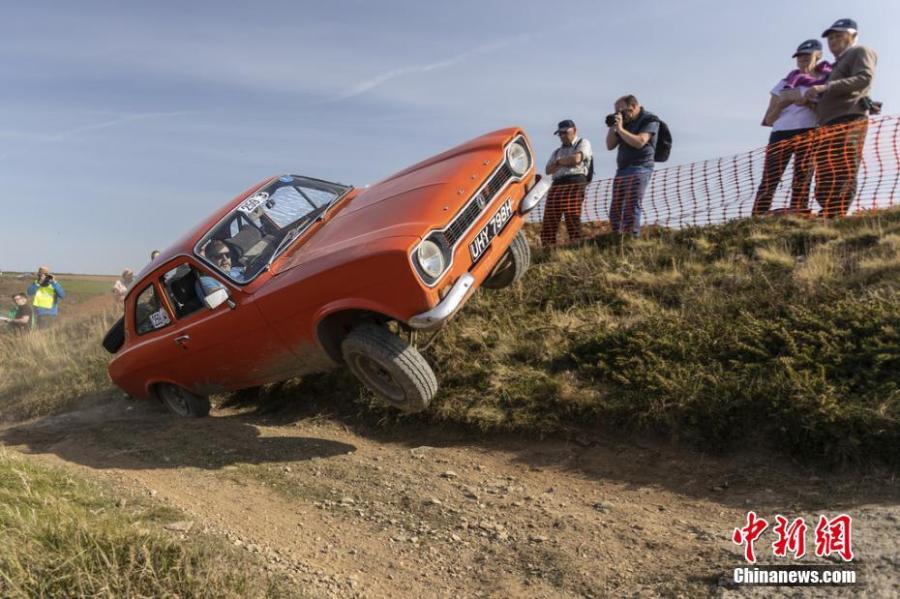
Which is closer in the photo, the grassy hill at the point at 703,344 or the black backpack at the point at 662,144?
the grassy hill at the point at 703,344

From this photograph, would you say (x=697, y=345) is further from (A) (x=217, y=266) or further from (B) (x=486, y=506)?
(A) (x=217, y=266)

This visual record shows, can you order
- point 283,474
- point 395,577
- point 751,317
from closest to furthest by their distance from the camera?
point 395,577 < point 283,474 < point 751,317

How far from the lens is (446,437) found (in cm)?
543

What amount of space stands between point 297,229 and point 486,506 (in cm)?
299

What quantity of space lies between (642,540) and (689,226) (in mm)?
5007

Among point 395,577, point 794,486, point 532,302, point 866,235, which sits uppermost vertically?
point 866,235

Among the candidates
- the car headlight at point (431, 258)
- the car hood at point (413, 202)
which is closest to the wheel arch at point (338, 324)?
the car hood at point (413, 202)

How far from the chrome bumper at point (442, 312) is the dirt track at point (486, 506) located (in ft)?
3.78

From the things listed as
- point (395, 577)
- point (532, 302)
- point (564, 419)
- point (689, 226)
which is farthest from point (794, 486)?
point (689, 226)

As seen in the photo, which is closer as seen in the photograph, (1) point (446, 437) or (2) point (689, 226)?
(1) point (446, 437)

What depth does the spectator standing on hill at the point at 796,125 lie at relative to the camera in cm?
680

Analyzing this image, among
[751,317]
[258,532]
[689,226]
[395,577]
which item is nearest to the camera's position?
[395,577]

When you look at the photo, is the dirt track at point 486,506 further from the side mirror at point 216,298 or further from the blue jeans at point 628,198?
the blue jeans at point 628,198

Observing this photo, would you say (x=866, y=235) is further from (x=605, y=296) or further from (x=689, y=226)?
(x=605, y=296)
